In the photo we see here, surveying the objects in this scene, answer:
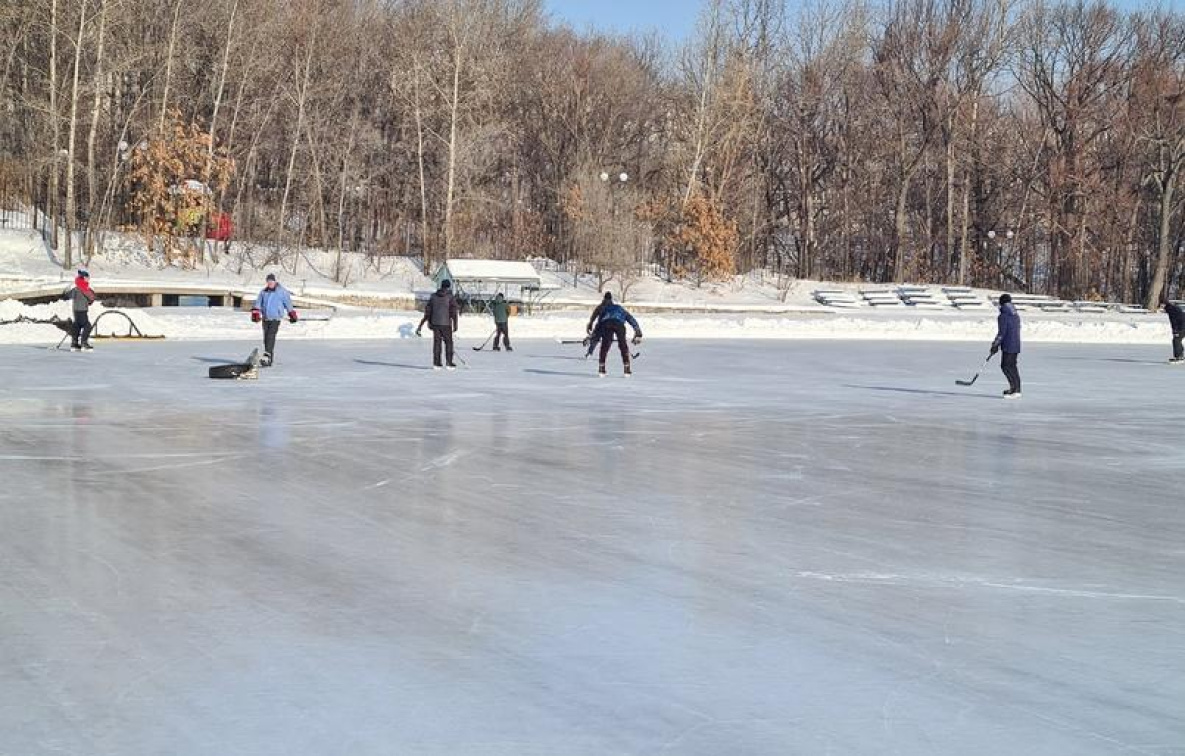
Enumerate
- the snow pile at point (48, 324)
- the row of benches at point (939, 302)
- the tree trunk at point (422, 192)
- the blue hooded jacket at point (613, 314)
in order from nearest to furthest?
the blue hooded jacket at point (613, 314), the snow pile at point (48, 324), the row of benches at point (939, 302), the tree trunk at point (422, 192)

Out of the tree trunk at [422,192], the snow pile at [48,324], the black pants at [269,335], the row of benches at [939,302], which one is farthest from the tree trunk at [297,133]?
the black pants at [269,335]

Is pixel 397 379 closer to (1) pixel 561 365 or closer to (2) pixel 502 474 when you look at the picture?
(1) pixel 561 365

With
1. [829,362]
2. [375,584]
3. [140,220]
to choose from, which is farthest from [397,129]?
[375,584]

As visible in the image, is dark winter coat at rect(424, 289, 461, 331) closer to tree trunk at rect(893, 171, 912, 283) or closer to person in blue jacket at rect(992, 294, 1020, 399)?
person in blue jacket at rect(992, 294, 1020, 399)

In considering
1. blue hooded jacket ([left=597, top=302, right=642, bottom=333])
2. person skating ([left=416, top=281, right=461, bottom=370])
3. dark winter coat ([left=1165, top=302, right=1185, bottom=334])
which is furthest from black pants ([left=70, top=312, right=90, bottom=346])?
dark winter coat ([left=1165, top=302, right=1185, bottom=334])

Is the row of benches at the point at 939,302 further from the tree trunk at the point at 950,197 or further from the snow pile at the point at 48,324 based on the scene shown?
the snow pile at the point at 48,324

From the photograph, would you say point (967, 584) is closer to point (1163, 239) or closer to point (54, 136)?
point (54, 136)

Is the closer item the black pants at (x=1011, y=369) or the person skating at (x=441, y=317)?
the black pants at (x=1011, y=369)

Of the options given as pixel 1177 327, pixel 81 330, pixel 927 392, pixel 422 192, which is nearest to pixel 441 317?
pixel 81 330

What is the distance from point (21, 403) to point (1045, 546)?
471 inches

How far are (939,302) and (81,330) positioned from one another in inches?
1345

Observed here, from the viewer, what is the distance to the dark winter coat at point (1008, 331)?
18500mm

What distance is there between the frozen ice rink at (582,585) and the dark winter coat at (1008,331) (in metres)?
3.44

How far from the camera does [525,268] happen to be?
1684 inches
